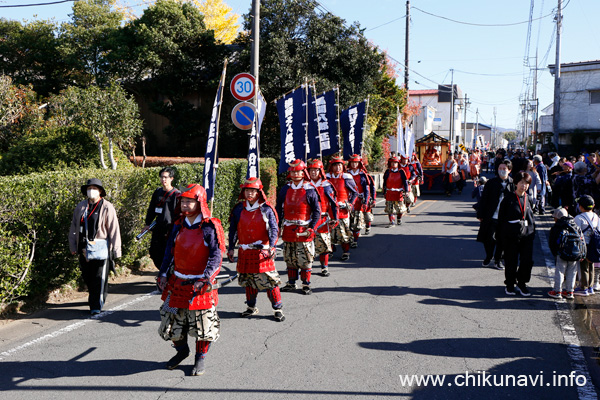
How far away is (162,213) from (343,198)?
158 inches

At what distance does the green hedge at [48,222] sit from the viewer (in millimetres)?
5996

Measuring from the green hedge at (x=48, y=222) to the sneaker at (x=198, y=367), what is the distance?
2.80 meters

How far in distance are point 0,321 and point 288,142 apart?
19.2 feet

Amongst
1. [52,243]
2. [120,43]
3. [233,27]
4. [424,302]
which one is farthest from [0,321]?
[233,27]

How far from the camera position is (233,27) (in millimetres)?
35719

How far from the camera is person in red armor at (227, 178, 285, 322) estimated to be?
20.1 ft

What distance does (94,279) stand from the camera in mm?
6379

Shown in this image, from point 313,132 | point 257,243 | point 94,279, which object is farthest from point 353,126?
point 94,279

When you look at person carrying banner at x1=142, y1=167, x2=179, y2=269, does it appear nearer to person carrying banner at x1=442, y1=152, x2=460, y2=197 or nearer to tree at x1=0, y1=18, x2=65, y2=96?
person carrying banner at x1=442, y1=152, x2=460, y2=197

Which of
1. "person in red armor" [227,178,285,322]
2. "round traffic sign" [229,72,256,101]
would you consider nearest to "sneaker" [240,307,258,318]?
"person in red armor" [227,178,285,322]

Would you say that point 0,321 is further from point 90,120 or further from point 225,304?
point 90,120

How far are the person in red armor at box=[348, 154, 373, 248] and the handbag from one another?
18.3 ft

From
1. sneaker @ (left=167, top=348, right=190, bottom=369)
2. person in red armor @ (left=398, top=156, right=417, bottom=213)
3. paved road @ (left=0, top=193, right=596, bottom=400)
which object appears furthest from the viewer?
person in red armor @ (left=398, top=156, right=417, bottom=213)

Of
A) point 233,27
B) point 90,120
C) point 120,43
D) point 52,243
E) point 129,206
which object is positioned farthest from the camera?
point 233,27
